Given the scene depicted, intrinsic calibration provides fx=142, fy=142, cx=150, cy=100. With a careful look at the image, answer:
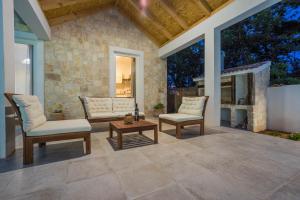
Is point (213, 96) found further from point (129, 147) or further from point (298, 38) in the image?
point (298, 38)

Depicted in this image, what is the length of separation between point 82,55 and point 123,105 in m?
2.43

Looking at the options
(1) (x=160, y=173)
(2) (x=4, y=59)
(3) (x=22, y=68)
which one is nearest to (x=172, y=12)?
(2) (x=4, y=59)

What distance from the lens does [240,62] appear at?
8.41m

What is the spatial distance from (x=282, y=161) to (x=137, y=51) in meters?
5.51

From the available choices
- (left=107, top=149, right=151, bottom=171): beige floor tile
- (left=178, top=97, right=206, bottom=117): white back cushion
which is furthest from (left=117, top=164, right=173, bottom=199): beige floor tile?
(left=178, top=97, right=206, bottom=117): white back cushion

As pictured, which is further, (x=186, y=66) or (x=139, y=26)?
(x=186, y=66)

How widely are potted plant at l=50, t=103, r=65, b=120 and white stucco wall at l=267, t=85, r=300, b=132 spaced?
20.4 feet

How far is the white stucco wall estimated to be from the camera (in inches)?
142

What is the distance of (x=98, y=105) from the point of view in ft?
13.0

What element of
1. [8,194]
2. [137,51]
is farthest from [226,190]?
[137,51]

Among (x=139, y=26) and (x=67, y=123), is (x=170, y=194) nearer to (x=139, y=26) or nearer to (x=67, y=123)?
(x=67, y=123)

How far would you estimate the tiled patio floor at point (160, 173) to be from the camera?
1233 millimetres

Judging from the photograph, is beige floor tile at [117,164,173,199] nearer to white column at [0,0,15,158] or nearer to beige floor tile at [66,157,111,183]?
beige floor tile at [66,157,111,183]

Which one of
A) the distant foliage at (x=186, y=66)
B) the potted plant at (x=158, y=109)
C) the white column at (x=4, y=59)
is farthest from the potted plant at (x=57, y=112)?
the distant foliage at (x=186, y=66)
